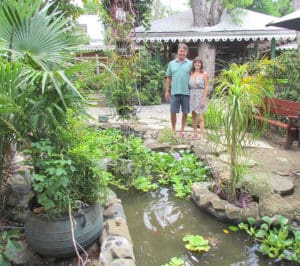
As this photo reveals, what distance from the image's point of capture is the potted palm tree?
80.7 inches

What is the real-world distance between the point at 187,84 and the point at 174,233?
312 centimetres

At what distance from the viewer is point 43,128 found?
7.56 ft

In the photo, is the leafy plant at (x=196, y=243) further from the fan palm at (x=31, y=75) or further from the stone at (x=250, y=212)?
the fan palm at (x=31, y=75)

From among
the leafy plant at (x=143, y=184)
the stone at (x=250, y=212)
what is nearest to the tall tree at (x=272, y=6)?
the leafy plant at (x=143, y=184)

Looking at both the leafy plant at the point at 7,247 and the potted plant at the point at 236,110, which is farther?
the potted plant at the point at 236,110

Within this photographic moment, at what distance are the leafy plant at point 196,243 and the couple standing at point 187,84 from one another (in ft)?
9.56

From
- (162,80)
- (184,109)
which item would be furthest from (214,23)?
(184,109)

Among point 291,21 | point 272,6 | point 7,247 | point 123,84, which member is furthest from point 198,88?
point 272,6

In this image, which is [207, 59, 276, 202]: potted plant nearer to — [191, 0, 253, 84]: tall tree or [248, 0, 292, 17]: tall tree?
[191, 0, 253, 84]: tall tree

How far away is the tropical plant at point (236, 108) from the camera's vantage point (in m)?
3.25

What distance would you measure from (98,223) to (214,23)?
39.3ft

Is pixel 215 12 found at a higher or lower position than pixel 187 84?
higher

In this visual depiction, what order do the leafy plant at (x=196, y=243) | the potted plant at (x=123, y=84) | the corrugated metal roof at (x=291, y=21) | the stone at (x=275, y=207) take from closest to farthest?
1. the leafy plant at (x=196, y=243)
2. the stone at (x=275, y=207)
3. the corrugated metal roof at (x=291, y=21)
4. the potted plant at (x=123, y=84)

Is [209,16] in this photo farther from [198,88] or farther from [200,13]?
[198,88]
